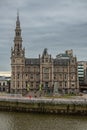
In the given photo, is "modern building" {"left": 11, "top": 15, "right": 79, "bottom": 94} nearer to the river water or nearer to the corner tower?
the corner tower

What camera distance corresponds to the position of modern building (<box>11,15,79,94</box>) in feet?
493

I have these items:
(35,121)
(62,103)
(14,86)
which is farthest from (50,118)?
(14,86)

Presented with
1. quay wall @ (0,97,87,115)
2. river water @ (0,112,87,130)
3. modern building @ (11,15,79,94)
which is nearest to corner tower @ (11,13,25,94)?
modern building @ (11,15,79,94)

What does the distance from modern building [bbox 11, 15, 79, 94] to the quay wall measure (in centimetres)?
5860

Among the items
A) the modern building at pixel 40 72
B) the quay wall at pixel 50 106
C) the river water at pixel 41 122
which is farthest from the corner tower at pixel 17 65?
the river water at pixel 41 122

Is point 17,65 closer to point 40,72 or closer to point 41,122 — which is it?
point 40,72

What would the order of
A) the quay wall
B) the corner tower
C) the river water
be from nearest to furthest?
the river water → the quay wall → the corner tower

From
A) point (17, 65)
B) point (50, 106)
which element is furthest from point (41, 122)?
point (17, 65)

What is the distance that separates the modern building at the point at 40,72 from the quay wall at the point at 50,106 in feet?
192

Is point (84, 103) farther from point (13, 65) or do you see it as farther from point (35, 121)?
point (13, 65)

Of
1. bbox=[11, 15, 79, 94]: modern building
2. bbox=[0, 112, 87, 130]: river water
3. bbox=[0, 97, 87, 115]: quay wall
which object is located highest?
bbox=[11, 15, 79, 94]: modern building

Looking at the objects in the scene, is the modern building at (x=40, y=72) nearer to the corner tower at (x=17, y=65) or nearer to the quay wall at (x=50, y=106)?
the corner tower at (x=17, y=65)

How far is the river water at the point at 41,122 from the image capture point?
207ft

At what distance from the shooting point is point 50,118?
7450cm
